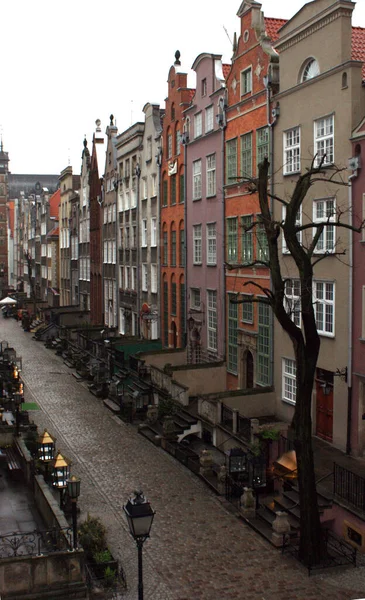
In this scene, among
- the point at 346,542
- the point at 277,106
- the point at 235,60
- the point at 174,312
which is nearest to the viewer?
the point at 346,542

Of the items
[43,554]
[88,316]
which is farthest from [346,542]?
[88,316]

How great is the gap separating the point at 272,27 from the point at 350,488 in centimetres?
2021

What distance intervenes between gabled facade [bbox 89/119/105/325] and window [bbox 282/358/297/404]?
110 feet

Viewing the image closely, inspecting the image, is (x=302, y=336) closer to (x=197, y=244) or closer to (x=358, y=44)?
(x=358, y=44)

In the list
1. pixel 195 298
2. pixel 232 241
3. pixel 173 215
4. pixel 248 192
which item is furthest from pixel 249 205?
pixel 173 215

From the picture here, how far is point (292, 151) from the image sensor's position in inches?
1045

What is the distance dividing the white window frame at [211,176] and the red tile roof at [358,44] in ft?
32.0

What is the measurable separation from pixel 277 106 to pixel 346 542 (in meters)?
16.4

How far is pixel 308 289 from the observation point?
16016mm

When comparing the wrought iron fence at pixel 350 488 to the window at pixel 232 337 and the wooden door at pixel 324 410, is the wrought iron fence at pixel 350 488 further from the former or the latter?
the window at pixel 232 337

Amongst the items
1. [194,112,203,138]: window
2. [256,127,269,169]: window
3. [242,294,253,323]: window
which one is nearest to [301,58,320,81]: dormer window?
[256,127,269,169]: window

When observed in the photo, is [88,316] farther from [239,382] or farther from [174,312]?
[239,382]

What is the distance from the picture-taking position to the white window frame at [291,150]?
26109 millimetres

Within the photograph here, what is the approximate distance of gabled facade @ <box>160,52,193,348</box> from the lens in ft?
128
